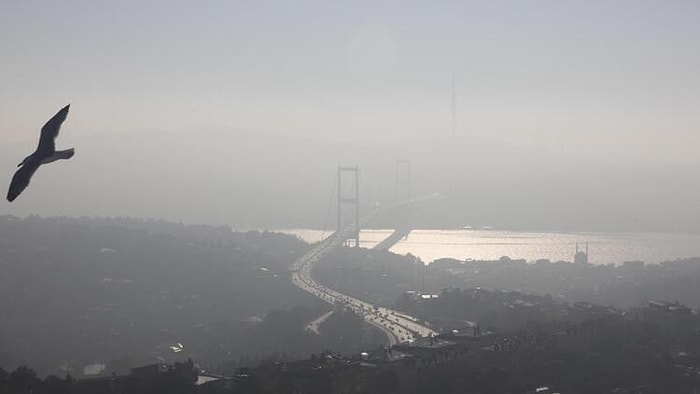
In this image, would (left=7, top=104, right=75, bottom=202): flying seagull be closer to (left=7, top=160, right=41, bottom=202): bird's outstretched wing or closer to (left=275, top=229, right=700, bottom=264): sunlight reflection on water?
(left=7, top=160, right=41, bottom=202): bird's outstretched wing

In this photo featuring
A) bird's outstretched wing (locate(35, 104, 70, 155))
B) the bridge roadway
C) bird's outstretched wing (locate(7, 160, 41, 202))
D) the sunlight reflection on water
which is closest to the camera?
bird's outstretched wing (locate(7, 160, 41, 202))

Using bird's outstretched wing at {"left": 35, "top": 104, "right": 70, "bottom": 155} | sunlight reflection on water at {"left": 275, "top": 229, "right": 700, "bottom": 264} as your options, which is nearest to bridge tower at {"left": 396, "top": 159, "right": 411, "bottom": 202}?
sunlight reflection on water at {"left": 275, "top": 229, "right": 700, "bottom": 264}

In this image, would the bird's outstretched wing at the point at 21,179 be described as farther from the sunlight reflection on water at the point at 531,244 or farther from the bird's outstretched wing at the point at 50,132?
the sunlight reflection on water at the point at 531,244

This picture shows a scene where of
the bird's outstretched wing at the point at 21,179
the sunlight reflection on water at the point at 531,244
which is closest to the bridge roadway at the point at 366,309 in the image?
the sunlight reflection on water at the point at 531,244

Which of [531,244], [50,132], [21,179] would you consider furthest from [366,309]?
[531,244]

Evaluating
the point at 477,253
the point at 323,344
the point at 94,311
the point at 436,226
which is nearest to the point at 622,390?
the point at 323,344

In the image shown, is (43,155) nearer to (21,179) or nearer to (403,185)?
(21,179)

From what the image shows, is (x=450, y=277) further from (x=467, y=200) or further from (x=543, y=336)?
(x=467, y=200)
